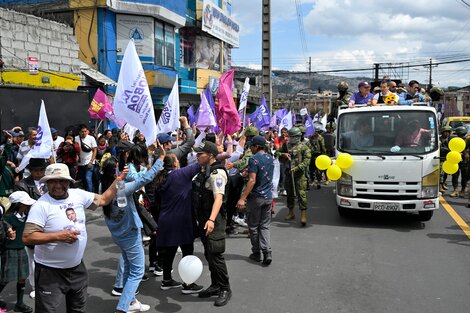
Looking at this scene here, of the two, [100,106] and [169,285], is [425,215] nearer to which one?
[169,285]

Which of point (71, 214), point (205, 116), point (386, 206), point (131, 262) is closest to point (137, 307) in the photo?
point (131, 262)

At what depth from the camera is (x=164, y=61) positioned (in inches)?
965

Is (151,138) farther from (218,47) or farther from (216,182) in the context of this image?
(218,47)

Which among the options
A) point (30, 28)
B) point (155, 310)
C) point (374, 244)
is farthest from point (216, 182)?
point (30, 28)

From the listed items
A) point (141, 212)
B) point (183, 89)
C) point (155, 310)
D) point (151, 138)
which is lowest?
point (155, 310)

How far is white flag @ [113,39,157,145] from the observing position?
522cm

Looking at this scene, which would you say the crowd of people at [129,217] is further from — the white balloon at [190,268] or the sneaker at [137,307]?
the white balloon at [190,268]

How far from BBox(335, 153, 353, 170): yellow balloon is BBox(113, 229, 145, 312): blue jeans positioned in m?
4.72

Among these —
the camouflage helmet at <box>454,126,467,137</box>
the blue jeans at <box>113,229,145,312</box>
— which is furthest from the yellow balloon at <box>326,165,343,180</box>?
the camouflage helmet at <box>454,126,467,137</box>

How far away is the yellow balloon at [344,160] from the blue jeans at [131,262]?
4.72 meters

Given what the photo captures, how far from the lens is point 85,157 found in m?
10.5

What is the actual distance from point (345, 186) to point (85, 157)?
627 cm

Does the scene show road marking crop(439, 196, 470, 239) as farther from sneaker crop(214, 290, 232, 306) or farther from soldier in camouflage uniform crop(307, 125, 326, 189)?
sneaker crop(214, 290, 232, 306)

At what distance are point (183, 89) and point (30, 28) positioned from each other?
11.9m
